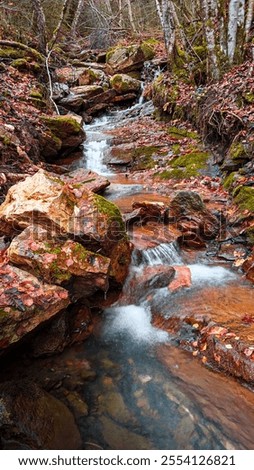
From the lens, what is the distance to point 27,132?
9344 mm

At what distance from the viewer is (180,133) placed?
1091 centimetres

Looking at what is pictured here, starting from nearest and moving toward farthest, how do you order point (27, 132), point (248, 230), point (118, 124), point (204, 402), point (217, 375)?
1. point (204, 402)
2. point (217, 375)
3. point (248, 230)
4. point (27, 132)
5. point (118, 124)

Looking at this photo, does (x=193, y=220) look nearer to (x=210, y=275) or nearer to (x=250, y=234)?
(x=250, y=234)

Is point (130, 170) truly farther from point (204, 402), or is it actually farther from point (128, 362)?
point (204, 402)

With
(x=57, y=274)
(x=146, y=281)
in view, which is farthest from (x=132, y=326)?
(x=57, y=274)

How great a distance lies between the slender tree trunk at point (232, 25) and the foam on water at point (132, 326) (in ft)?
29.4

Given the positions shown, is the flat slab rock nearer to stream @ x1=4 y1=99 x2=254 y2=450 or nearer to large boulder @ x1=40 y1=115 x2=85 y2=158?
stream @ x1=4 y1=99 x2=254 y2=450

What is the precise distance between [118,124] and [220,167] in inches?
310

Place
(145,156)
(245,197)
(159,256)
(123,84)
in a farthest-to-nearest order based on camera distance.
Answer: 1. (123,84)
2. (145,156)
3. (245,197)
4. (159,256)

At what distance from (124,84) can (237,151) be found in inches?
469

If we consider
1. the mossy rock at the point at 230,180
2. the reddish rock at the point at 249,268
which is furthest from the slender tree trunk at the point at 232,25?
the reddish rock at the point at 249,268

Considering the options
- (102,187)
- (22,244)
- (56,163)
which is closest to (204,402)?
(22,244)

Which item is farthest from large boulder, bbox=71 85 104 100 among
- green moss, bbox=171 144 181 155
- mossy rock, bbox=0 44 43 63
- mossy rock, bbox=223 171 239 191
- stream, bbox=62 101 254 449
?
stream, bbox=62 101 254 449

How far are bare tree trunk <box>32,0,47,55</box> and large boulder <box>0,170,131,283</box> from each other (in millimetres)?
11897
